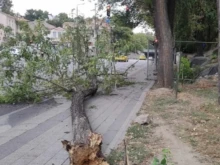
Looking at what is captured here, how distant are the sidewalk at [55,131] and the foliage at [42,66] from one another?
1000mm

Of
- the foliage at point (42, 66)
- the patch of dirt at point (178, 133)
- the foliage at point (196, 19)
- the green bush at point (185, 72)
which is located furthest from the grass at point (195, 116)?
the foliage at point (196, 19)

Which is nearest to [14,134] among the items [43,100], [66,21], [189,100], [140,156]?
[140,156]

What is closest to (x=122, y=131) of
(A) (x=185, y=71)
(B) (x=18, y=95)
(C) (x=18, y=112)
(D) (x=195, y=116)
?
(D) (x=195, y=116)

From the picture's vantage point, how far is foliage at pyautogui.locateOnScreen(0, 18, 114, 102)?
8.70m

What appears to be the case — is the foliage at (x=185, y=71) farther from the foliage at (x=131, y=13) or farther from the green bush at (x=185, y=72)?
the foliage at (x=131, y=13)

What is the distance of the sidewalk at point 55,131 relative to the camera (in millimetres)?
4754

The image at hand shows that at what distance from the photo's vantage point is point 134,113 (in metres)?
7.68

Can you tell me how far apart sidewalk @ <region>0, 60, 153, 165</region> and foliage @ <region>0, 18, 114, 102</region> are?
3.28 feet

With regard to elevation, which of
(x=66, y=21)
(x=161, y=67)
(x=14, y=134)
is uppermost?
(x=66, y=21)

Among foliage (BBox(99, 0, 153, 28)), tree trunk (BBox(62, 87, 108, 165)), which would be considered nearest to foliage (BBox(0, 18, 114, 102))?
tree trunk (BBox(62, 87, 108, 165))

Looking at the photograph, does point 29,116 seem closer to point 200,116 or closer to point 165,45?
point 200,116

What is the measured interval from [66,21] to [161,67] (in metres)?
3.68

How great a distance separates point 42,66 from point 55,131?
3200 millimetres

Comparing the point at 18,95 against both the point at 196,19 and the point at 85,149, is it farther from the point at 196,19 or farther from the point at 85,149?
the point at 196,19
